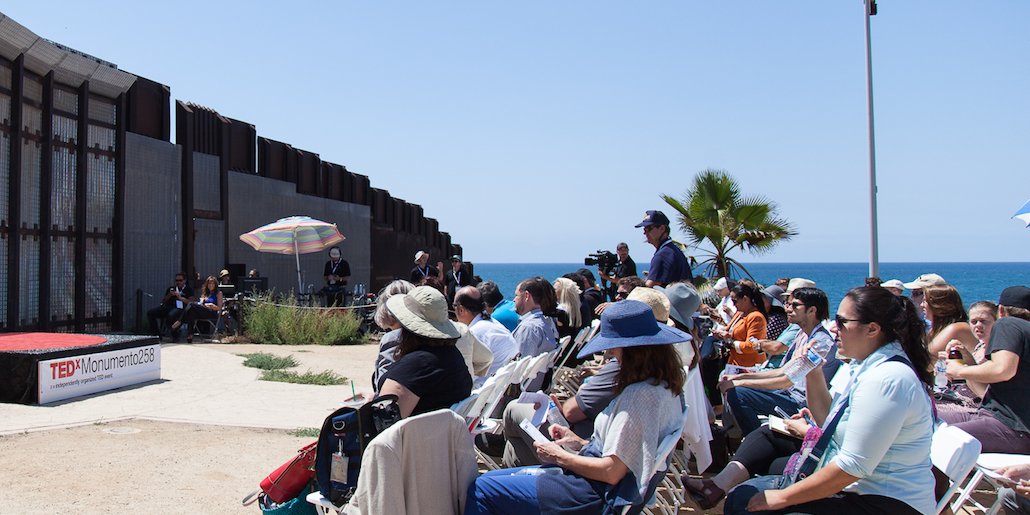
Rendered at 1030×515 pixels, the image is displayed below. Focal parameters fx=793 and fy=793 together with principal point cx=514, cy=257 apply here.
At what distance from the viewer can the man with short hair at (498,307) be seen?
7.04 metres

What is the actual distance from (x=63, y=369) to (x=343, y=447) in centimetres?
550

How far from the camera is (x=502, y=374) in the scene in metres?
4.52

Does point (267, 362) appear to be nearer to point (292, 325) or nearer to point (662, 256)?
point (292, 325)

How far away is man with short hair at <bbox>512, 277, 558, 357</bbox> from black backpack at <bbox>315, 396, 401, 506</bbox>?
9.38ft

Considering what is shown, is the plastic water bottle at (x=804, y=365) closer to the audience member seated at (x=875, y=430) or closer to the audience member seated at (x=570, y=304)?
the audience member seated at (x=875, y=430)

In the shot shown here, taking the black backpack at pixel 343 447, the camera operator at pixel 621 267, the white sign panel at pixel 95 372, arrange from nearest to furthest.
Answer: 1. the black backpack at pixel 343 447
2. the white sign panel at pixel 95 372
3. the camera operator at pixel 621 267

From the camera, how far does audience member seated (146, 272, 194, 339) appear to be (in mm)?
12922

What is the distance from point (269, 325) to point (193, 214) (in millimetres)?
3369

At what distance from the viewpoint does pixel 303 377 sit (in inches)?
370

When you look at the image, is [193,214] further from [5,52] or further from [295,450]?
[295,450]

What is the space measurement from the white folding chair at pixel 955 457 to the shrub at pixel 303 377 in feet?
23.9

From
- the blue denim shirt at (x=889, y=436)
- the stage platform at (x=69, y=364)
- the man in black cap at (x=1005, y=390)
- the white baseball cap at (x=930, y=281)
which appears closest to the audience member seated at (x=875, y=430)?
the blue denim shirt at (x=889, y=436)

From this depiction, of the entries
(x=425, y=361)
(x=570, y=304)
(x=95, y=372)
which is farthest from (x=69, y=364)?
(x=425, y=361)

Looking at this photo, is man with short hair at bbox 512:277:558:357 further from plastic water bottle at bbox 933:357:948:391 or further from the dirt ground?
plastic water bottle at bbox 933:357:948:391
